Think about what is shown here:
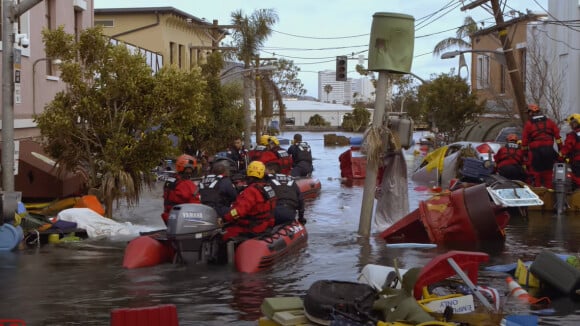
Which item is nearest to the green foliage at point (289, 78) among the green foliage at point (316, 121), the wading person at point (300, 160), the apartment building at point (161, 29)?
the green foliage at point (316, 121)

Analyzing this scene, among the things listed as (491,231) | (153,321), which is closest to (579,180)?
(491,231)

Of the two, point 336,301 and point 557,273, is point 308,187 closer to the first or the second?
point 557,273

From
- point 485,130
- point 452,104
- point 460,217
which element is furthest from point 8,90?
point 452,104

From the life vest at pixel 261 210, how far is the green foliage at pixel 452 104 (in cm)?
2807

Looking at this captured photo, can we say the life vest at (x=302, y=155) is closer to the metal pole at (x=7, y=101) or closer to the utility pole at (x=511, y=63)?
the utility pole at (x=511, y=63)

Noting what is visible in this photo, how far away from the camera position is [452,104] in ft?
132

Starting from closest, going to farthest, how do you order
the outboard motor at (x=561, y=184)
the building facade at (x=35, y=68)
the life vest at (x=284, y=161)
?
the outboard motor at (x=561, y=184), the building facade at (x=35, y=68), the life vest at (x=284, y=161)

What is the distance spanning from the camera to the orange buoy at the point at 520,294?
31.3 ft

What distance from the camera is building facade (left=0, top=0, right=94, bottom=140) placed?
66.7 ft

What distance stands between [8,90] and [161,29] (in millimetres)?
32400

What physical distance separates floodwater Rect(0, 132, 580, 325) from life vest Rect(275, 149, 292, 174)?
4.74 meters

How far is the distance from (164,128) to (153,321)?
10.3 metres

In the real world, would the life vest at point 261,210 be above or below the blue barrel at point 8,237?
above

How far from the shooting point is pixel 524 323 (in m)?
7.34
